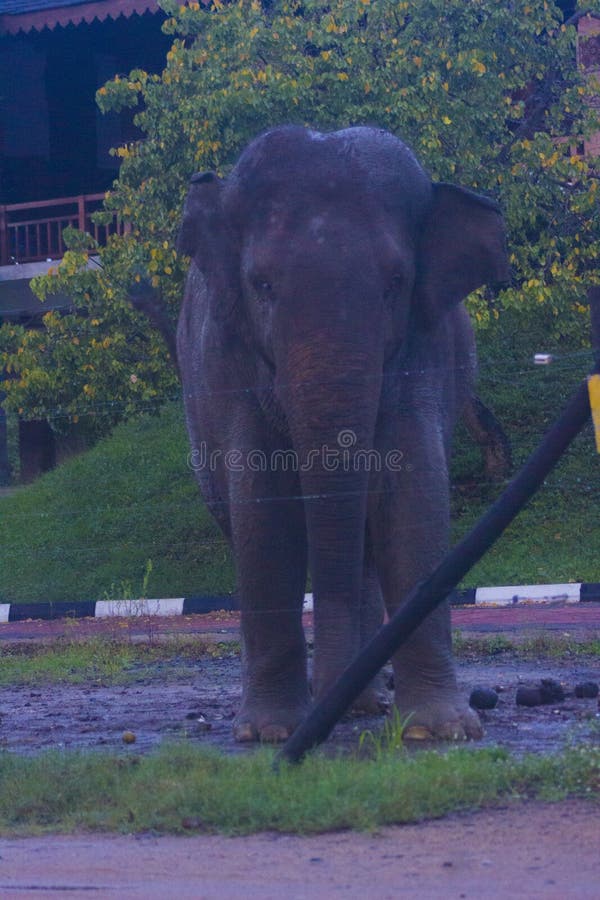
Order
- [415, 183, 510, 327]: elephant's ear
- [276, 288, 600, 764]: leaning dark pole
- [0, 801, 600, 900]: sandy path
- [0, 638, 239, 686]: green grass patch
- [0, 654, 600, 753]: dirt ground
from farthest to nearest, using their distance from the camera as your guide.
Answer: [0, 638, 239, 686]: green grass patch
[415, 183, 510, 327]: elephant's ear
[0, 654, 600, 753]: dirt ground
[276, 288, 600, 764]: leaning dark pole
[0, 801, 600, 900]: sandy path

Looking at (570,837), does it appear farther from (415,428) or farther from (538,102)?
(538,102)

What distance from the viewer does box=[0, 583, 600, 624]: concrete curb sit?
12.2 m

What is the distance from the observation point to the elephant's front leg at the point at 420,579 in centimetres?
563

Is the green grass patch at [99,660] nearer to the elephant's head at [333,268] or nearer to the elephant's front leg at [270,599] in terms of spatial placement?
the elephant's front leg at [270,599]

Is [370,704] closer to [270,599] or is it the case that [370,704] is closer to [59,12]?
[270,599]

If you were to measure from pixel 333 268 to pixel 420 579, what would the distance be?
1.31m

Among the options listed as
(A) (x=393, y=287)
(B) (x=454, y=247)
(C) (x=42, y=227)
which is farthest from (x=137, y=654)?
(C) (x=42, y=227)

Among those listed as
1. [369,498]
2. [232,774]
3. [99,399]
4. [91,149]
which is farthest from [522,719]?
[91,149]

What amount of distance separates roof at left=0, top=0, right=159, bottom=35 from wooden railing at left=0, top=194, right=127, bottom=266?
2246mm

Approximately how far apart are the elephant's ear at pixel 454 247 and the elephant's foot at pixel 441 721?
1654 millimetres

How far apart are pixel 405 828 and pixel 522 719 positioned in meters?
2.08

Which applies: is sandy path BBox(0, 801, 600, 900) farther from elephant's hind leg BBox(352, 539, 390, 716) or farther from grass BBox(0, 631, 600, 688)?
grass BBox(0, 631, 600, 688)

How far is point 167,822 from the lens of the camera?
4.35 m

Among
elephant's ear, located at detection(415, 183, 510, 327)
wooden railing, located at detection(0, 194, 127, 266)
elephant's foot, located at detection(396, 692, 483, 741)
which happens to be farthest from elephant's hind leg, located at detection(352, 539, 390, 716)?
wooden railing, located at detection(0, 194, 127, 266)
